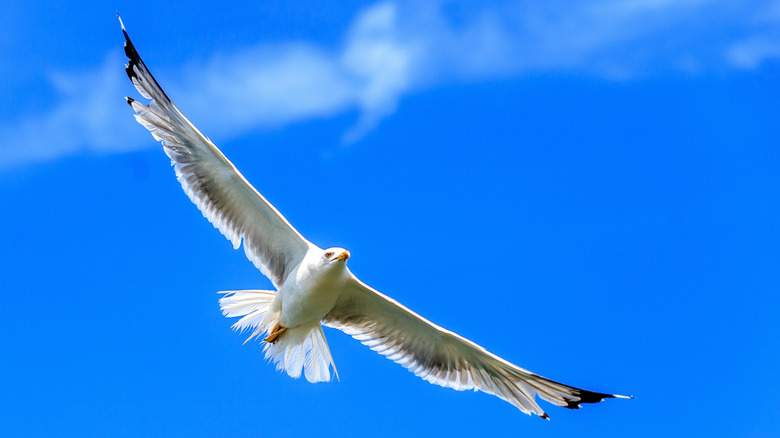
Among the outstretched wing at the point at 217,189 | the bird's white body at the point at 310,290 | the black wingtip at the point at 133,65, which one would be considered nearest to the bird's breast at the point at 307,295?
the bird's white body at the point at 310,290

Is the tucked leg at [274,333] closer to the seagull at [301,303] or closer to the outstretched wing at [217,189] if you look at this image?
the seagull at [301,303]

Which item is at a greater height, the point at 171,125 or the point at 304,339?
the point at 171,125

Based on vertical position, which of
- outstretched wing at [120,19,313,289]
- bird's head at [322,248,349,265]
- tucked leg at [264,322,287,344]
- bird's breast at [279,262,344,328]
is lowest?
tucked leg at [264,322,287,344]

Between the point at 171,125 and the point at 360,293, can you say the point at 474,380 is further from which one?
the point at 171,125

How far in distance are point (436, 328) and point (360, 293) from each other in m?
0.71

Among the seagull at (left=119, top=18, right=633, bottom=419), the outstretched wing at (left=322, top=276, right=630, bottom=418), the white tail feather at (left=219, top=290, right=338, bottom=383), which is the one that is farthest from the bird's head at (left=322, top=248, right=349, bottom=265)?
the white tail feather at (left=219, top=290, right=338, bottom=383)

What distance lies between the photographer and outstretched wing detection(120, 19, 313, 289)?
25.9ft

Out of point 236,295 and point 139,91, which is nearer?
point 139,91

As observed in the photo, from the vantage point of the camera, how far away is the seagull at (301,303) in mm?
7922

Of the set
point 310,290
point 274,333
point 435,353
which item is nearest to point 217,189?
point 310,290

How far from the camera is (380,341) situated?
332 inches

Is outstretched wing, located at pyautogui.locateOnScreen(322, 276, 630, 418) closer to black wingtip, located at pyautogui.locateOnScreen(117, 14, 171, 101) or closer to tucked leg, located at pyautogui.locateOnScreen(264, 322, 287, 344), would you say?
tucked leg, located at pyautogui.locateOnScreen(264, 322, 287, 344)

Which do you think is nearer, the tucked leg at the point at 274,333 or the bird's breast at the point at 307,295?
the bird's breast at the point at 307,295

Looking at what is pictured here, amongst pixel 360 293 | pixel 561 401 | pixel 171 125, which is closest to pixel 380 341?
pixel 360 293
